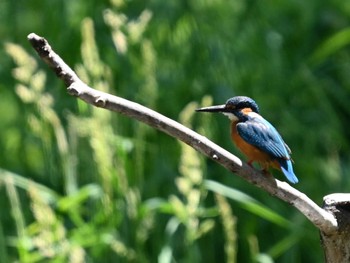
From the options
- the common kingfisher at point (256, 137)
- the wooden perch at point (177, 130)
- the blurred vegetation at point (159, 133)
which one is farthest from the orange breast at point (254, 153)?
the blurred vegetation at point (159, 133)

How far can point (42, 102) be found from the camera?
2855 millimetres

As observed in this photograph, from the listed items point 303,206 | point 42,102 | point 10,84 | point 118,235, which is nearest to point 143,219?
point 118,235

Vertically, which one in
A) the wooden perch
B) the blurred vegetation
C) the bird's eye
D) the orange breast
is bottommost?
the wooden perch

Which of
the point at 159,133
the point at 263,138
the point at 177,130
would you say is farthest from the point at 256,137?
the point at 159,133

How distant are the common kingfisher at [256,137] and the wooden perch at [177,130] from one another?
359mm

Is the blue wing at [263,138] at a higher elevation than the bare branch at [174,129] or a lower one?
higher

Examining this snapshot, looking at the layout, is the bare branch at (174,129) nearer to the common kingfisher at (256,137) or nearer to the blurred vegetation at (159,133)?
the common kingfisher at (256,137)

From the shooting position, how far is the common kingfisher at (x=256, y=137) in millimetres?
1904

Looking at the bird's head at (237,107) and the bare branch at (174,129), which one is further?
the bird's head at (237,107)

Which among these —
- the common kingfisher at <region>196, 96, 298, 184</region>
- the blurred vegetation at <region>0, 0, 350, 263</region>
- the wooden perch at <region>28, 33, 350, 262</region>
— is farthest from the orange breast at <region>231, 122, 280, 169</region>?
the blurred vegetation at <region>0, 0, 350, 263</region>

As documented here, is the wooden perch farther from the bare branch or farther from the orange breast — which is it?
the orange breast

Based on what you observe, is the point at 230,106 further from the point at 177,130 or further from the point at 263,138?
the point at 177,130

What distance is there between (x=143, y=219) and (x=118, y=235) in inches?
3.5

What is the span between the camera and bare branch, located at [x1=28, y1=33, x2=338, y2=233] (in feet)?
4.68
